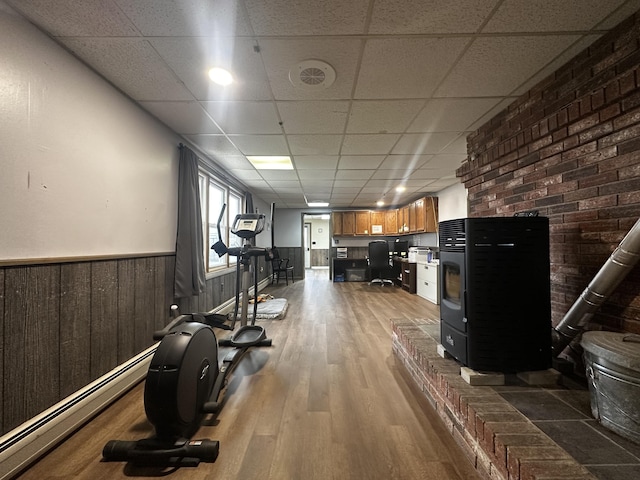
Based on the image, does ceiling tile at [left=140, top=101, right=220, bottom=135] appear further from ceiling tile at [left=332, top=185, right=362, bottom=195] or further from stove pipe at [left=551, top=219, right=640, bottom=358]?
ceiling tile at [left=332, top=185, right=362, bottom=195]

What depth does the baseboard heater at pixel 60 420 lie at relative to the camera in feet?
4.25

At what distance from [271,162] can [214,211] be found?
1.32m

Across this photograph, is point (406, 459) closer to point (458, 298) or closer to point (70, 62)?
point (458, 298)

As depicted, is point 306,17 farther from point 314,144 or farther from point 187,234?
point 187,234

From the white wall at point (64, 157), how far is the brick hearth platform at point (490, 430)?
99.3 inches

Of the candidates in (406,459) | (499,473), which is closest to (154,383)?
(406,459)

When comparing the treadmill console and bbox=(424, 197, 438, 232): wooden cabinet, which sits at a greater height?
bbox=(424, 197, 438, 232): wooden cabinet

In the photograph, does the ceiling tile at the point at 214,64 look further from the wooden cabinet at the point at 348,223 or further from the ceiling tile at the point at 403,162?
the wooden cabinet at the point at 348,223

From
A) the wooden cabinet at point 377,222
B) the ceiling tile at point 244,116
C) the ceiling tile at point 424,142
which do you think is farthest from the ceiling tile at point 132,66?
the wooden cabinet at point 377,222

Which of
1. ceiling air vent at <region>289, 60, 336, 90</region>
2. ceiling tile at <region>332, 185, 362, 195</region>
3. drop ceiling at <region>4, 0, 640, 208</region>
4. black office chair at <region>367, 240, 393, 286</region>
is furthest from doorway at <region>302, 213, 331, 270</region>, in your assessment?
ceiling air vent at <region>289, 60, 336, 90</region>

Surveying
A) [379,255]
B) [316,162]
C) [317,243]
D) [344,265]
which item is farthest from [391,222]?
[317,243]

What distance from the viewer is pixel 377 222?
815 centimetres

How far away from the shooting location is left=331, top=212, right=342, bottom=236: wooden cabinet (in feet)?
26.8

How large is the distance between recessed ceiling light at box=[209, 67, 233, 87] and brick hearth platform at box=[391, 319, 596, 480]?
2537mm
